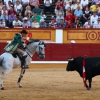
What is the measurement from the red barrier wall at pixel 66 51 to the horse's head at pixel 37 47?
6859mm

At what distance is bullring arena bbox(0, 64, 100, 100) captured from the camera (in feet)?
33.9

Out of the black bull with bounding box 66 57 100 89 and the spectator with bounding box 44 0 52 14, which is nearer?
the black bull with bounding box 66 57 100 89

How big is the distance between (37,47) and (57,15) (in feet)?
23.7

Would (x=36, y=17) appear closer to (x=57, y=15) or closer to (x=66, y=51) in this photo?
(x=57, y=15)

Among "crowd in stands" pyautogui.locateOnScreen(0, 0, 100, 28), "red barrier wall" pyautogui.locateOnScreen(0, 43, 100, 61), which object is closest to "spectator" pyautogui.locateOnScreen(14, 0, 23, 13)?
"crowd in stands" pyautogui.locateOnScreen(0, 0, 100, 28)

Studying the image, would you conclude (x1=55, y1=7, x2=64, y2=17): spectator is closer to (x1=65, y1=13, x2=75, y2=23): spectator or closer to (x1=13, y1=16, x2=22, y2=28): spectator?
(x1=65, y1=13, x2=75, y2=23): spectator

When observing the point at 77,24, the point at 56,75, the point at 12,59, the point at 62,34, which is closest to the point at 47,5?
the point at 62,34

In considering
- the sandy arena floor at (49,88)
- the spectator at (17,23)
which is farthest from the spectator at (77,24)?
the sandy arena floor at (49,88)

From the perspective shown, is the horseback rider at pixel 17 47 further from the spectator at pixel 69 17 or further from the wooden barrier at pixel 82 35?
the wooden barrier at pixel 82 35

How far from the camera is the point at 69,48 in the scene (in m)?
19.5

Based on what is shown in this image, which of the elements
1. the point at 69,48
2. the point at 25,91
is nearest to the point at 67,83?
the point at 25,91

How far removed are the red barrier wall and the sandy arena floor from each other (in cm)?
303

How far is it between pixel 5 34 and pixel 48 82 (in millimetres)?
6348

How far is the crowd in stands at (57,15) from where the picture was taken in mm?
19281
